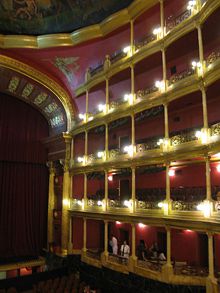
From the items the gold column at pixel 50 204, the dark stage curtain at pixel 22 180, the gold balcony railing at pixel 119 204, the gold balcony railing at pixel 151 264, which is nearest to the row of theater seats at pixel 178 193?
the gold balcony railing at pixel 119 204

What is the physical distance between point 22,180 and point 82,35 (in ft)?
35.2

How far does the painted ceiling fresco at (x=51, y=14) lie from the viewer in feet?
52.6

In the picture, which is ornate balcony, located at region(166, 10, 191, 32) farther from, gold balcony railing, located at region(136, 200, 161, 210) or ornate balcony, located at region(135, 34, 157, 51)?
gold balcony railing, located at region(136, 200, 161, 210)

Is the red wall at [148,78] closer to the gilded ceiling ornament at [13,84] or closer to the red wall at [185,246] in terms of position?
the gilded ceiling ornament at [13,84]

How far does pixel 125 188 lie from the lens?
19.2 meters

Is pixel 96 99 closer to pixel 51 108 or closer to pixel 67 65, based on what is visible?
pixel 67 65

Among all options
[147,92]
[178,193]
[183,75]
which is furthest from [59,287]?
[183,75]

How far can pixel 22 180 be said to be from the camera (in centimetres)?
2166

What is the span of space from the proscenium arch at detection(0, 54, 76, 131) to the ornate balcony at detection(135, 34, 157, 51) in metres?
6.24

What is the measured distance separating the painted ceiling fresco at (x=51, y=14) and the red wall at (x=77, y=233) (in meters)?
11.3

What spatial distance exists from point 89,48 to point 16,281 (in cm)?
1306

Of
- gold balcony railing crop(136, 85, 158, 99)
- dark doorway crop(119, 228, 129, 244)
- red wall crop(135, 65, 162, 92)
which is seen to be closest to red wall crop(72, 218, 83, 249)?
dark doorway crop(119, 228, 129, 244)

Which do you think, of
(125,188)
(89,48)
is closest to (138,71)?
(89,48)

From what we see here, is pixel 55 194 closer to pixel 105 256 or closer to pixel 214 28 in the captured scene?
pixel 105 256
